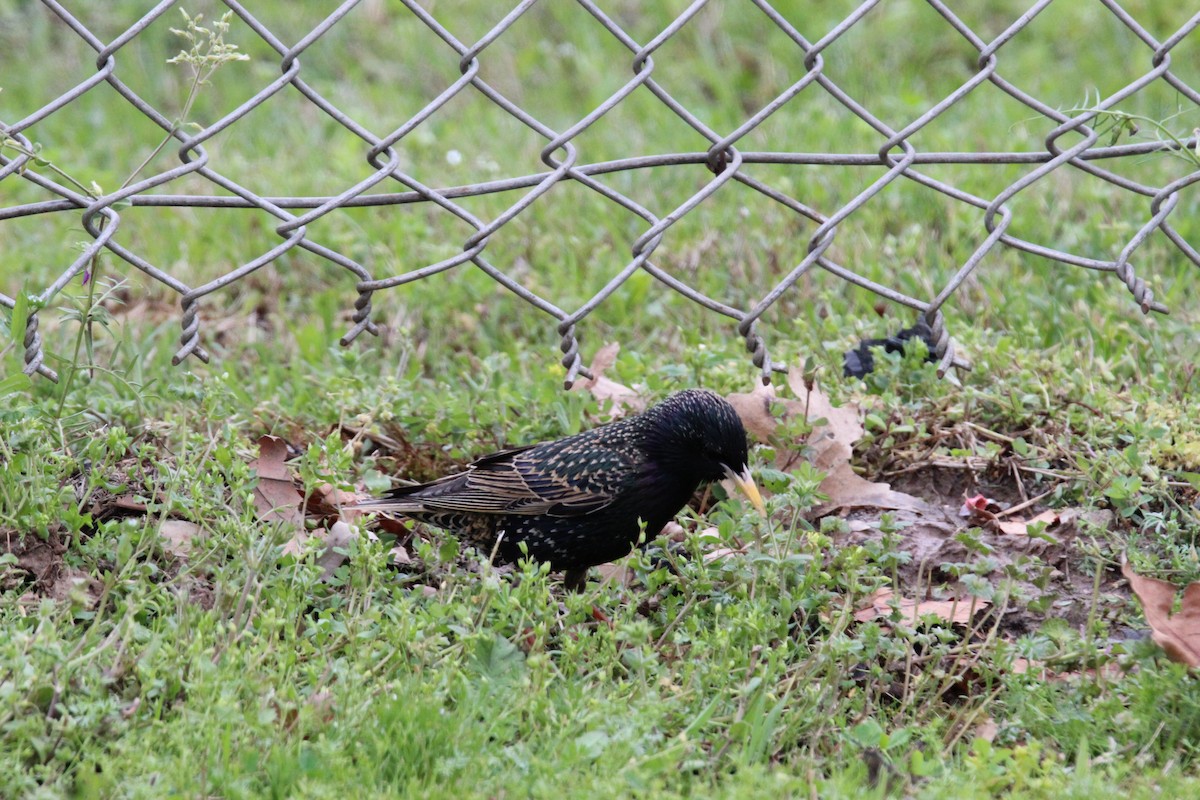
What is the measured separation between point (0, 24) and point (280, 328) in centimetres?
374

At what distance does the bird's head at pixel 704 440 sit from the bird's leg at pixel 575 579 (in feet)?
1.37

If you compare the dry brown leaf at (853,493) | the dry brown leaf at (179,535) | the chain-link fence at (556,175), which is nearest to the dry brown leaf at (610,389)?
the chain-link fence at (556,175)

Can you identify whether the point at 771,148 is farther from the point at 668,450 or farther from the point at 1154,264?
the point at 668,450

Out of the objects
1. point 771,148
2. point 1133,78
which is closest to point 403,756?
point 771,148

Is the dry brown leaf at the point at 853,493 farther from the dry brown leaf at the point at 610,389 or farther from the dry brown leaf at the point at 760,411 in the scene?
the dry brown leaf at the point at 610,389

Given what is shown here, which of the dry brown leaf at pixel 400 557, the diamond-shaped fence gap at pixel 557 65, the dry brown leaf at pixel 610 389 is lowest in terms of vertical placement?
the dry brown leaf at pixel 400 557

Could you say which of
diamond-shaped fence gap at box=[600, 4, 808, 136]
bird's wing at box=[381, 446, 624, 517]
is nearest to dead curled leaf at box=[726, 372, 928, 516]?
bird's wing at box=[381, 446, 624, 517]

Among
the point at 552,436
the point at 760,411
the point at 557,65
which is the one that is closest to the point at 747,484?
the point at 760,411

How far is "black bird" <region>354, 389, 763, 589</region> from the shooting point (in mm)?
3807

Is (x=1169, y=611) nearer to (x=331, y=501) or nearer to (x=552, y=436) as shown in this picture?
A: (x=552, y=436)

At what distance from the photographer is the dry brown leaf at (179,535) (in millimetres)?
3443

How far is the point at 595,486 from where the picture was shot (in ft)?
12.7

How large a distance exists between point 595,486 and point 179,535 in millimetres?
1106

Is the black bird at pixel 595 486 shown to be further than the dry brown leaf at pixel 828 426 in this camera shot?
No
